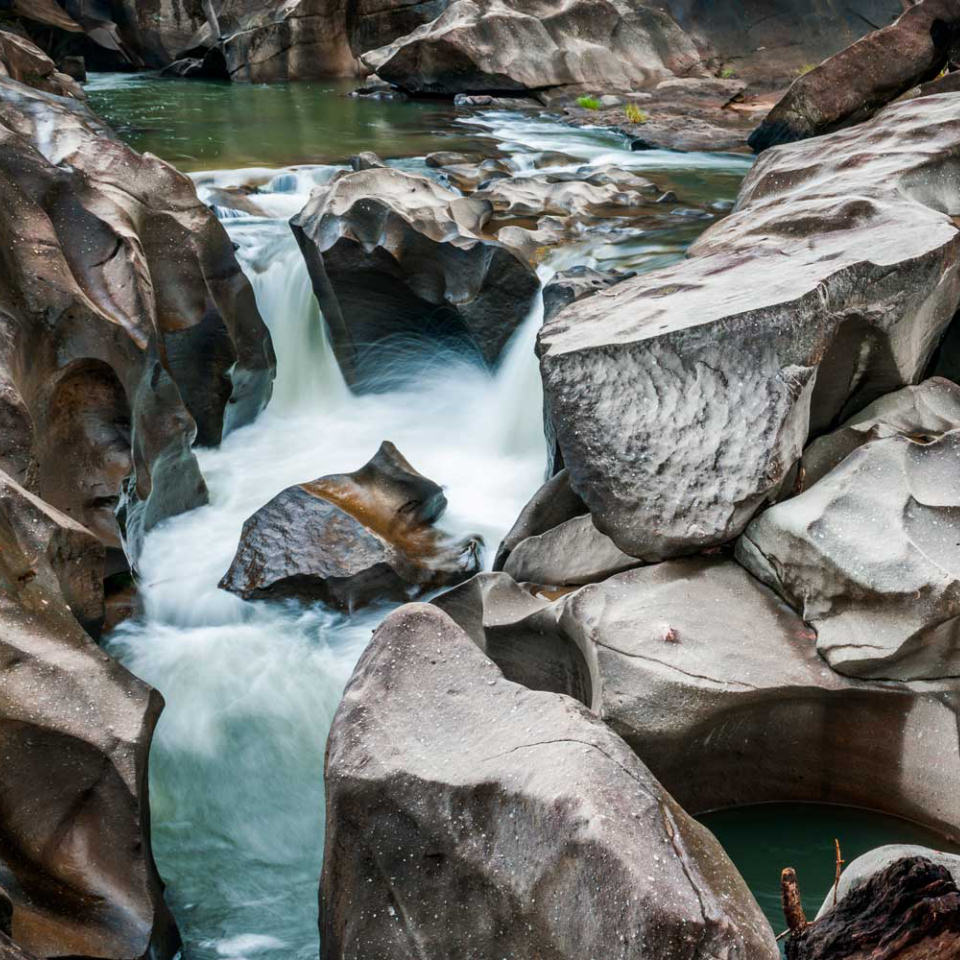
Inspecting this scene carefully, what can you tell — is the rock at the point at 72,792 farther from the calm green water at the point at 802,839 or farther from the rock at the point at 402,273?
the rock at the point at 402,273

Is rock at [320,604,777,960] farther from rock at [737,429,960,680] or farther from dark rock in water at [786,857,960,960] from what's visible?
rock at [737,429,960,680]

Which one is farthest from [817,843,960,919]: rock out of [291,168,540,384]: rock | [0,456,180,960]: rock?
[291,168,540,384]: rock

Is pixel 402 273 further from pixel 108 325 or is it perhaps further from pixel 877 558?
pixel 877 558

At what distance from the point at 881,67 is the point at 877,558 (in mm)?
7312

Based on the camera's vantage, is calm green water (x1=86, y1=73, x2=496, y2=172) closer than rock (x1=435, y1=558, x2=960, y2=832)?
No

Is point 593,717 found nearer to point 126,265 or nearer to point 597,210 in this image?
point 126,265

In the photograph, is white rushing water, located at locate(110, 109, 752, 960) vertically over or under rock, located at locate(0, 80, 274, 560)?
under

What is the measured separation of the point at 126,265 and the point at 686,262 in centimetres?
290

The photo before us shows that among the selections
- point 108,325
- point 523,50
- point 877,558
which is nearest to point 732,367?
point 877,558

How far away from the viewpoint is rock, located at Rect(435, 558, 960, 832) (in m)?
3.74

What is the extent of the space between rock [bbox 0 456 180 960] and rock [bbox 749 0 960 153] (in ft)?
28.7

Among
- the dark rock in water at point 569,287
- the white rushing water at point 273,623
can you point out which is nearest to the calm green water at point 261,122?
the white rushing water at point 273,623

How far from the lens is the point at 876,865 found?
2.95m

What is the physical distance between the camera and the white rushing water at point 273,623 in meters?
4.04
